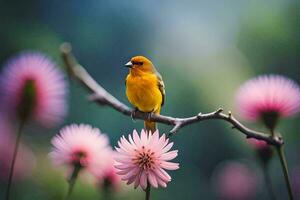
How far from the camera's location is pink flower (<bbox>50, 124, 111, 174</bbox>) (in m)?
0.32

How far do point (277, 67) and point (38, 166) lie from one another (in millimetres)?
560

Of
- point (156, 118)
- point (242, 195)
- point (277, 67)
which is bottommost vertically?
point (156, 118)

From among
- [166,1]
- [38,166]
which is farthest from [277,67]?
[38,166]

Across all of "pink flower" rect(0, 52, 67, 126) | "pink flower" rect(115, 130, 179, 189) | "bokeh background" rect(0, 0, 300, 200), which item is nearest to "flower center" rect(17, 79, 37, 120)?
"pink flower" rect(0, 52, 67, 126)

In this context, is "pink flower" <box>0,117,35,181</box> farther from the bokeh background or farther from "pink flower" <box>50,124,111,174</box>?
the bokeh background

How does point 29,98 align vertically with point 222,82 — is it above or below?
below

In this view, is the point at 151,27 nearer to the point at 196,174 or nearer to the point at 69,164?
the point at 196,174

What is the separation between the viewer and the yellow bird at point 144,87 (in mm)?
399

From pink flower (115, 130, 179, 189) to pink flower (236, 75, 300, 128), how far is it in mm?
105

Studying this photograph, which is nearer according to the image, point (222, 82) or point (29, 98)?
point (29, 98)

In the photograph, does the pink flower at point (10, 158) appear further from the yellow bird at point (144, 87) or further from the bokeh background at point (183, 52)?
the bokeh background at point (183, 52)

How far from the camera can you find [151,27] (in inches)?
44.2

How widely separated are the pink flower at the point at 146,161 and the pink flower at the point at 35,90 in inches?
4.6

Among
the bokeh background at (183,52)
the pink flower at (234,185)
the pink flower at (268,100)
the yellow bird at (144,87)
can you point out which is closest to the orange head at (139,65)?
the yellow bird at (144,87)
